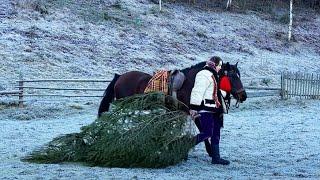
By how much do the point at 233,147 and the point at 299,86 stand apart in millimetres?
10421

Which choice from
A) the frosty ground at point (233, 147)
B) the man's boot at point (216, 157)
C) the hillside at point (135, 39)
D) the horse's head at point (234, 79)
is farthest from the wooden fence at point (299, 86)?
the man's boot at point (216, 157)

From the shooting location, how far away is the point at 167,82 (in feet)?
30.5

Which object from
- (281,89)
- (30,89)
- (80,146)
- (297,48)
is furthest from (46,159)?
(297,48)

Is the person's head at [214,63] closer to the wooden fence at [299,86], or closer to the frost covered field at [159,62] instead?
the frost covered field at [159,62]

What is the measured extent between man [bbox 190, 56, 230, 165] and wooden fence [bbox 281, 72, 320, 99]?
466 inches

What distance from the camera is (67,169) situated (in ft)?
25.8

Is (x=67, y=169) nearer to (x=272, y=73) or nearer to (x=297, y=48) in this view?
(x=272, y=73)

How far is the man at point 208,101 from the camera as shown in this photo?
8633 mm

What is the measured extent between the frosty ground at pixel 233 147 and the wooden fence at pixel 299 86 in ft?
6.74

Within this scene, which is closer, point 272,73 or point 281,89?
point 281,89

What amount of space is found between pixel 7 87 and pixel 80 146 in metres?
10.6

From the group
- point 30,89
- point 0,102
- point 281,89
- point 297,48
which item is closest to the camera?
point 0,102

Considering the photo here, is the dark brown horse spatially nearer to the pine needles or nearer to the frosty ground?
the pine needles

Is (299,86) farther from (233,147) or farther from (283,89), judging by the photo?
(233,147)
